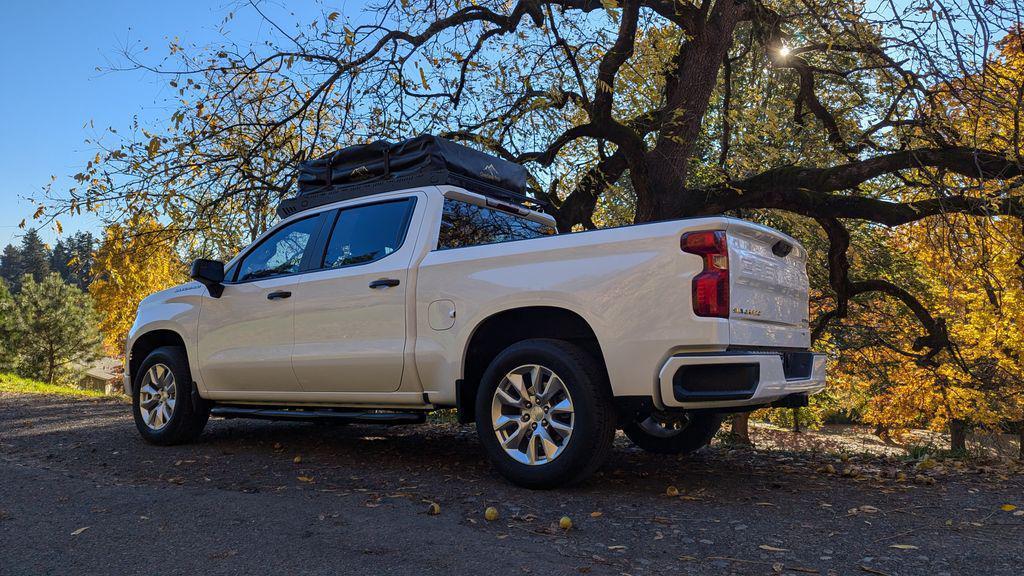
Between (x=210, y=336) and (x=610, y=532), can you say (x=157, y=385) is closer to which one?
(x=210, y=336)

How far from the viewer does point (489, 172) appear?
6109mm

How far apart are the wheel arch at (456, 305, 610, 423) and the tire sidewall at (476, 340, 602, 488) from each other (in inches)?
9.4

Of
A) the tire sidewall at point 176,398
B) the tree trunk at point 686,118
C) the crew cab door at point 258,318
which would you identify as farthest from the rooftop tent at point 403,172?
the tree trunk at point 686,118

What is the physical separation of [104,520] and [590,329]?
9.54 feet

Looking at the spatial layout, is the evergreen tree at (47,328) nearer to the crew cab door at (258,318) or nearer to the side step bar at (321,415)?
the crew cab door at (258,318)

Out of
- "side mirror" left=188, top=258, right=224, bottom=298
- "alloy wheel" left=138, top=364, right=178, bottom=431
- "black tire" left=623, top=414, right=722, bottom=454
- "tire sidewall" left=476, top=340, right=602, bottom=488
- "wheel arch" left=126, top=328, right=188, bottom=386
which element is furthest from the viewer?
"wheel arch" left=126, top=328, right=188, bottom=386

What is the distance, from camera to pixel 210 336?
252 inches

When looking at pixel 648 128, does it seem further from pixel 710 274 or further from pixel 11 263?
pixel 11 263

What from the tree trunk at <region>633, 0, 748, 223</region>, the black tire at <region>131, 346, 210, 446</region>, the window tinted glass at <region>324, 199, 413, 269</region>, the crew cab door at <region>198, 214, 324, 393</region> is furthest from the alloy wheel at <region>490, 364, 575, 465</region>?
the tree trunk at <region>633, 0, 748, 223</region>

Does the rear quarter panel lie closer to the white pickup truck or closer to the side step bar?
the white pickup truck

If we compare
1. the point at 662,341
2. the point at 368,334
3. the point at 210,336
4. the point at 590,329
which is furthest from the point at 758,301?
the point at 210,336

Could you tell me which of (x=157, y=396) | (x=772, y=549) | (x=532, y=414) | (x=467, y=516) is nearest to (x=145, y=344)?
(x=157, y=396)

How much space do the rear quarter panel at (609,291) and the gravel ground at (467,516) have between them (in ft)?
2.75

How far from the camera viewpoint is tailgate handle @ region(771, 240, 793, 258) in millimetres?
4668
